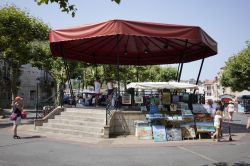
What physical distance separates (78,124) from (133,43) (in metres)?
8.27

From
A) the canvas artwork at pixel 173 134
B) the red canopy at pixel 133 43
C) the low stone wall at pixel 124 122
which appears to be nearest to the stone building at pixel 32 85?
the red canopy at pixel 133 43

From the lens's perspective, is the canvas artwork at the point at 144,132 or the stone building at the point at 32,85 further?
the stone building at the point at 32,85

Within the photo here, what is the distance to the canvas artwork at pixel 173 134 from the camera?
13188mm

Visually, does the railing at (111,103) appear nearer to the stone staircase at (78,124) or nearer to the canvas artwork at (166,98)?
the stone staircase at (78,124)

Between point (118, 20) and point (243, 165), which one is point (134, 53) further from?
point (243, 165)

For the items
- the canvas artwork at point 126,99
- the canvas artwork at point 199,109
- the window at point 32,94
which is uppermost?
the window at point 32,94

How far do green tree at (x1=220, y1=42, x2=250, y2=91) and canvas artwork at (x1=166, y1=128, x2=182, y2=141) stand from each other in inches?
1488

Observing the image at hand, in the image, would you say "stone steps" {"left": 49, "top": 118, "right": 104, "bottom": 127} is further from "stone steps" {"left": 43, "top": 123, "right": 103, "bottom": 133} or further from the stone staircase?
"stone steps" {"left": 43, "top": 123, "right": 103, "bottom": 133}

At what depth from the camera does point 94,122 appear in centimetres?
1423

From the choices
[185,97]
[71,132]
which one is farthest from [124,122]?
[185,97]

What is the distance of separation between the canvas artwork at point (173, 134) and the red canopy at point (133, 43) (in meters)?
4.23

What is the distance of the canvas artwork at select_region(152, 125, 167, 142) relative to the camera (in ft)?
42.1

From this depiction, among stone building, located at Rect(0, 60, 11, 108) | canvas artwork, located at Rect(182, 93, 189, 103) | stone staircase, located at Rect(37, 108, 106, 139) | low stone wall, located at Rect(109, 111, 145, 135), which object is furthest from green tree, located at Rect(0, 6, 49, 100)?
stone building, located at Rect(0, 60, 11, 108)

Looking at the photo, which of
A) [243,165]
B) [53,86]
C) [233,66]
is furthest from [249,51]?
[243,165]
